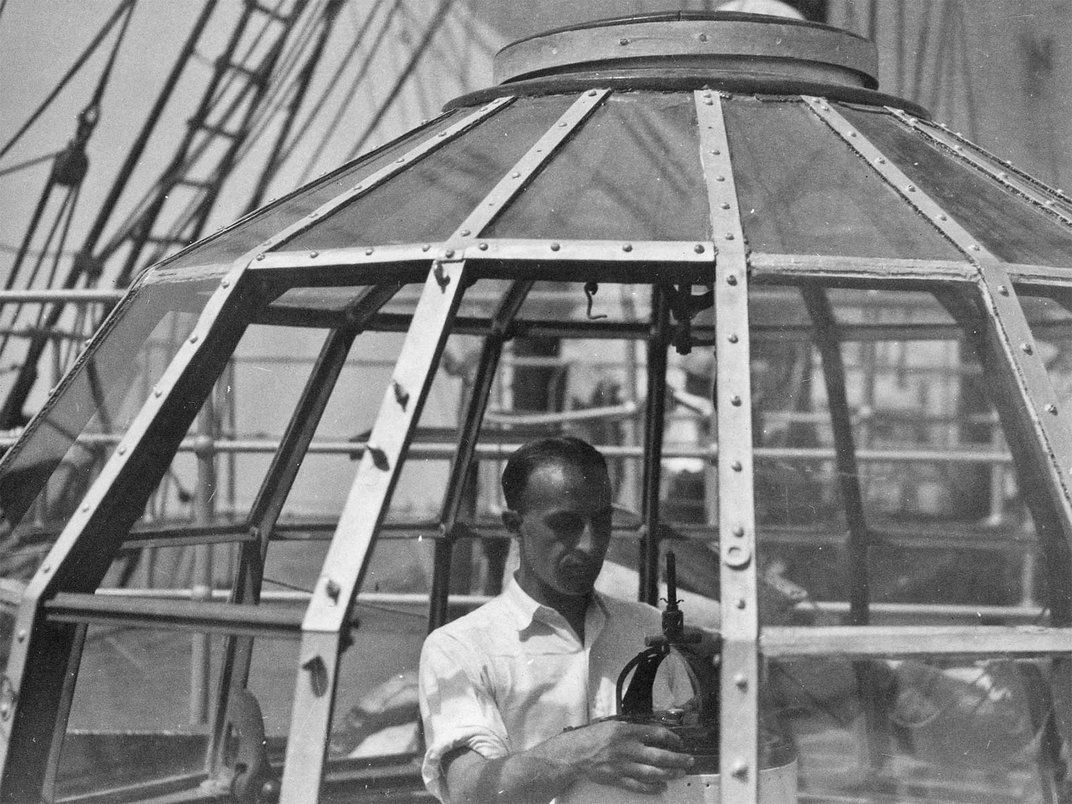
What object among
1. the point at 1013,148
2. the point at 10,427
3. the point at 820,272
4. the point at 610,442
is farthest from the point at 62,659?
the point at 1013,148

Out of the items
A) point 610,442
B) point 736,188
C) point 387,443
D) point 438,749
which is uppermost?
point 610,442

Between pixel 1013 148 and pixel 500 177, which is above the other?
pixel 1013 148

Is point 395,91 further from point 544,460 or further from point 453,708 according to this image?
point 453,708

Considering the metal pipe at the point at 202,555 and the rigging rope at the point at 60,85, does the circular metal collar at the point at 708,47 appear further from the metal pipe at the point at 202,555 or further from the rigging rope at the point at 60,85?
the rigging rope at the point at 60,85

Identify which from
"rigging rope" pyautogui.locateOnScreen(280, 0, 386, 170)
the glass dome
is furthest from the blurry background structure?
the glass dome

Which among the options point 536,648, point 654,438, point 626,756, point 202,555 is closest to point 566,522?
point 536,648

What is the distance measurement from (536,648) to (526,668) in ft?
0.17

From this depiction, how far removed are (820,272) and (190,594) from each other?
4.27 m

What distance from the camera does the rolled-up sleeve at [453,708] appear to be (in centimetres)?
264

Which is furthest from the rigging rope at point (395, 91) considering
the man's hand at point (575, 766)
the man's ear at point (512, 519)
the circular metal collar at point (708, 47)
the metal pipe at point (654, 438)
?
the man's hand at point (575, 766)

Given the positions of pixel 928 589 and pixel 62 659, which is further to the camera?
pixel 928 589

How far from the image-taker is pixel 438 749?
8.63 feet

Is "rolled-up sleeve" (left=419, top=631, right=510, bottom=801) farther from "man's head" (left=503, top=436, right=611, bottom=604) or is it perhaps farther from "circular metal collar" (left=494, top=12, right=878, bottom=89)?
"circular metal collar" (left=494, top=12, right=878, bottom=89)

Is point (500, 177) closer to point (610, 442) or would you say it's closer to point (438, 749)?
point (438, 749)
